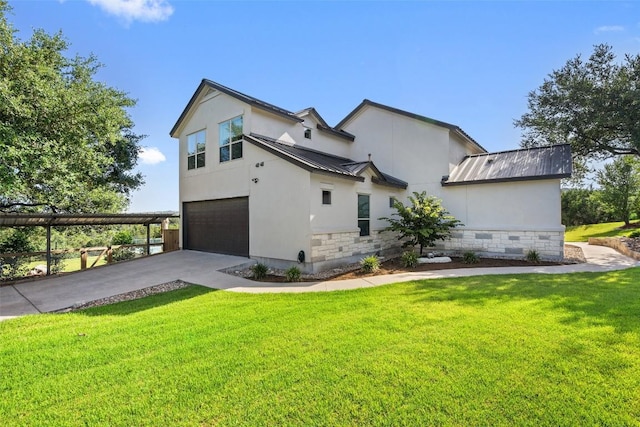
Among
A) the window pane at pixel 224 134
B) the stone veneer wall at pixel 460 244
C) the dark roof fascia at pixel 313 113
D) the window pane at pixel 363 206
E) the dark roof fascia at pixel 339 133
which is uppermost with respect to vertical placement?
the dark roof fascia at pixel 313 113

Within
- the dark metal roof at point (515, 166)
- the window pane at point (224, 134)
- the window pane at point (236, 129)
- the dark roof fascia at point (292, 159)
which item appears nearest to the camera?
the dark roof fascia at point (292, 159)

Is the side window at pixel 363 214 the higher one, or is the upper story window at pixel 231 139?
the upper story window at pixel 231 139

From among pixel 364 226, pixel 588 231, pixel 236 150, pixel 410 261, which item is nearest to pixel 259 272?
pixel 364 226

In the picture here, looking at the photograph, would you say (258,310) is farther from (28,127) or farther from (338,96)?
(338,96)

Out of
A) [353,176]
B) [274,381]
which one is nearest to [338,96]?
[353,176]

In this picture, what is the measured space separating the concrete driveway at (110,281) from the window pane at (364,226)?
4.94 m

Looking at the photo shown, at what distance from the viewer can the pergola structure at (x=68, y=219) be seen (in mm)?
10188

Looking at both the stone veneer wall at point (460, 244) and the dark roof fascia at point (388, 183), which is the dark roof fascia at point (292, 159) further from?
the stone veneer wall at point (460, 244)

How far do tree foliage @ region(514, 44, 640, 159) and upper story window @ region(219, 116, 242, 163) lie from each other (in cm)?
1596

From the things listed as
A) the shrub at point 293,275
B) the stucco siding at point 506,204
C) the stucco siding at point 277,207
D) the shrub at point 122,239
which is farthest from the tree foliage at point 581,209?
the shrub at point 122,239

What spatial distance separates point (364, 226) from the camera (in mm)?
12875

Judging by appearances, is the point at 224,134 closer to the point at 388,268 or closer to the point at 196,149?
the point at 196,149

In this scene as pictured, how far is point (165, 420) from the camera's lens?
2812 millimetres

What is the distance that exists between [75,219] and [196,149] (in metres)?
5.99
